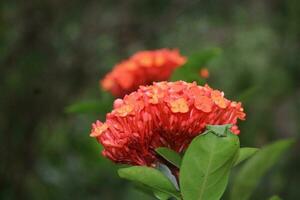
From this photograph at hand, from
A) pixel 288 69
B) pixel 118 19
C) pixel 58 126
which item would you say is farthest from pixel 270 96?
pixel 58 126

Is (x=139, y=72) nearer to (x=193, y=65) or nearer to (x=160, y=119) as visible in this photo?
(x=193, y=65)

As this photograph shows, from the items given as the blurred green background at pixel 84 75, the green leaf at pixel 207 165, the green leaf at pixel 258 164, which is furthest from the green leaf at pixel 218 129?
the blurred green background at pixel 84 75

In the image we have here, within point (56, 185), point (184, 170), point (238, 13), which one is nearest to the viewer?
point (184, 170)

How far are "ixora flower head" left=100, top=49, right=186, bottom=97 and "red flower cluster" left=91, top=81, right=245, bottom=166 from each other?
57.2 inches

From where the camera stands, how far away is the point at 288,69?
6070 millimetres

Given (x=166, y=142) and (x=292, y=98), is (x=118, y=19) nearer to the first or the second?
(x=292, y=98)

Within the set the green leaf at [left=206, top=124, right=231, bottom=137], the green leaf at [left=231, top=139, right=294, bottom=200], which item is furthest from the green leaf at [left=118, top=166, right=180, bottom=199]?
the green leaf at [left=231, top=139, right=294, bottom=200]

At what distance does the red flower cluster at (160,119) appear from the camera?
207 centimetres

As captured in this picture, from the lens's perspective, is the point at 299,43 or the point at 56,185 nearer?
the point at 56,185

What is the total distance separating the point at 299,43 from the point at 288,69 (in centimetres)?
30

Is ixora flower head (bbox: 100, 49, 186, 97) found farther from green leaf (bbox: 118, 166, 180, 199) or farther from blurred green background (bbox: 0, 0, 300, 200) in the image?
green leaf (bbox: 118, 166, 180, 199)

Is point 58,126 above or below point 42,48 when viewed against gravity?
below

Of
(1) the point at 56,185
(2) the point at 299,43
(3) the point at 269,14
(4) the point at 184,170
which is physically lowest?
(4) the point at 184,170

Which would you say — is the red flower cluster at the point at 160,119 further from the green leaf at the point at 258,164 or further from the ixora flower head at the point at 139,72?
the ixora flower head at the point at 139,72
